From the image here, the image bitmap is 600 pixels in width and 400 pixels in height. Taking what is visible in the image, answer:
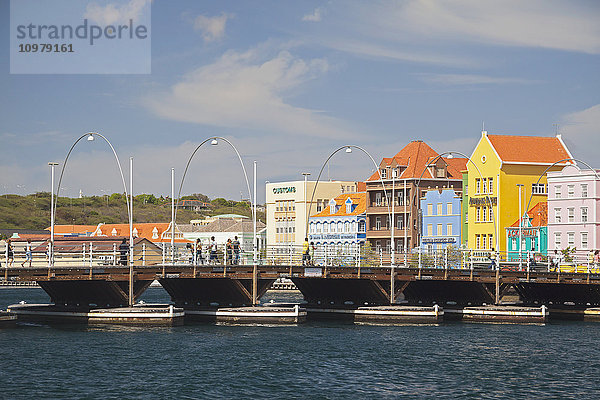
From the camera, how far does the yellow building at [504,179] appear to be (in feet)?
389

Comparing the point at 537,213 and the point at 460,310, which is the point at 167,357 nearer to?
the point at 460,310

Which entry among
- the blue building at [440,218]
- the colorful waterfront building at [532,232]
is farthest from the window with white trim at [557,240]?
the blue building at [440,218]

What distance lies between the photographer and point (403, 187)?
5354 inches

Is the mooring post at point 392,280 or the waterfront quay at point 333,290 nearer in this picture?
the waterfront quay at point 333,290

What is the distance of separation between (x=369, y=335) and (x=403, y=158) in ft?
274

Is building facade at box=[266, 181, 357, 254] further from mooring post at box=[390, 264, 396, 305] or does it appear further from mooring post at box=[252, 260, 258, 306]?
mooring post at box=[252, 260, 258, 306]

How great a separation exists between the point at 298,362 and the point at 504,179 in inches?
2958

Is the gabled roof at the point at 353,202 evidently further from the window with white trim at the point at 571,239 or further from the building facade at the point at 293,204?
the window with white trim at the point at 571,239

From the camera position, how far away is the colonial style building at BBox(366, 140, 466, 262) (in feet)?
444

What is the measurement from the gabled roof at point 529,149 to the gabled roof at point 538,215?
6.23m

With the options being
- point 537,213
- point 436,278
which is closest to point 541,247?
point 537,213

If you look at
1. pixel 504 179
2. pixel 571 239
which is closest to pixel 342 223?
pixel 504 179

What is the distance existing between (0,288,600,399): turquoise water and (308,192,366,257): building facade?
79.8 meters

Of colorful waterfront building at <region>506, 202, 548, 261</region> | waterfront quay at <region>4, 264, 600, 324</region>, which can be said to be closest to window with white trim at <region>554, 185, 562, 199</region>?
colorful waterfront building at <region>506, 202, 548, 261</region>
